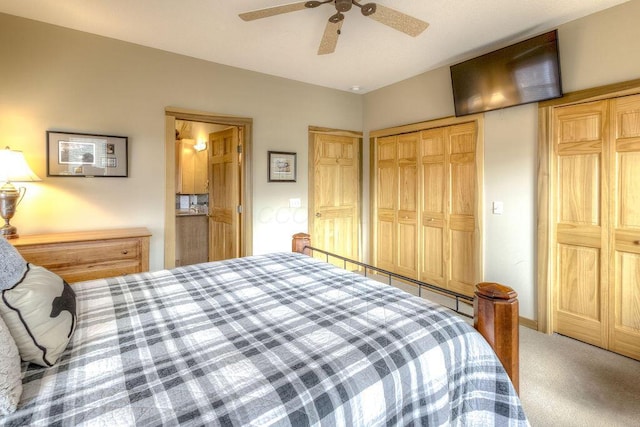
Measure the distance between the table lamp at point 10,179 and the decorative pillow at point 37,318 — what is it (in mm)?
1616

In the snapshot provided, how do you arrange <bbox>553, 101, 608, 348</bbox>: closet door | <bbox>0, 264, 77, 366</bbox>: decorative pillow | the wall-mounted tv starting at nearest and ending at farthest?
<bbox>0, 264, 77, 366</bbox>: decorative pillow < <bbox>553, 101, 608, 348</bbox>: closet door < the wall-mounted tv

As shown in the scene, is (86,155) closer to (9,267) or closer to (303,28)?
(9,267)

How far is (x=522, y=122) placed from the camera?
9.25ft

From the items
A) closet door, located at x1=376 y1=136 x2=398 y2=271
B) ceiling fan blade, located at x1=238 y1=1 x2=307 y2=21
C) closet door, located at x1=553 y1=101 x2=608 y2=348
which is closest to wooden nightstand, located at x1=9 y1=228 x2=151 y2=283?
ceiling fan blade, located at x1=238 y1=1 x2=307 y2=21

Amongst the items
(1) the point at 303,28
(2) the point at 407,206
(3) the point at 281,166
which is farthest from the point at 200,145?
(2) the point at 407,206

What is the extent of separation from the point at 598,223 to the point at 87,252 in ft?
13.2

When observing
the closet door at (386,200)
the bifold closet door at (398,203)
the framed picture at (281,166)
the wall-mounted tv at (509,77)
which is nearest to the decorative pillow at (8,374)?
the framed picture at (281,166)

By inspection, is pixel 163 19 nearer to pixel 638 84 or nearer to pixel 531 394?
pixel 638 84

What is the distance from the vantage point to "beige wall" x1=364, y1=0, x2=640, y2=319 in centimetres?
230

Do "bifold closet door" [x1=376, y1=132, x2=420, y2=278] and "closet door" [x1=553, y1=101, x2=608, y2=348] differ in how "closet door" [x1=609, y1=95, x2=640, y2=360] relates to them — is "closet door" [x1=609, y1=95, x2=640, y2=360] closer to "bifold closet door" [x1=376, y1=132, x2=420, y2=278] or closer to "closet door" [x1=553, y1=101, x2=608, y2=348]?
"closet door" [x1=553, y1=101, x2=608, y2=348]

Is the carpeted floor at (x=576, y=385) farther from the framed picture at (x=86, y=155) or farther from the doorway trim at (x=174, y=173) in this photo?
the framed picture at (x=86, y=155)

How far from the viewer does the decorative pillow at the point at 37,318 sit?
0.89 m

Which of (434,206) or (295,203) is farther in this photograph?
(295,203)

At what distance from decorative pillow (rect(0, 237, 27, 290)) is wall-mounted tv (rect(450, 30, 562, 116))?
3.51 metres
